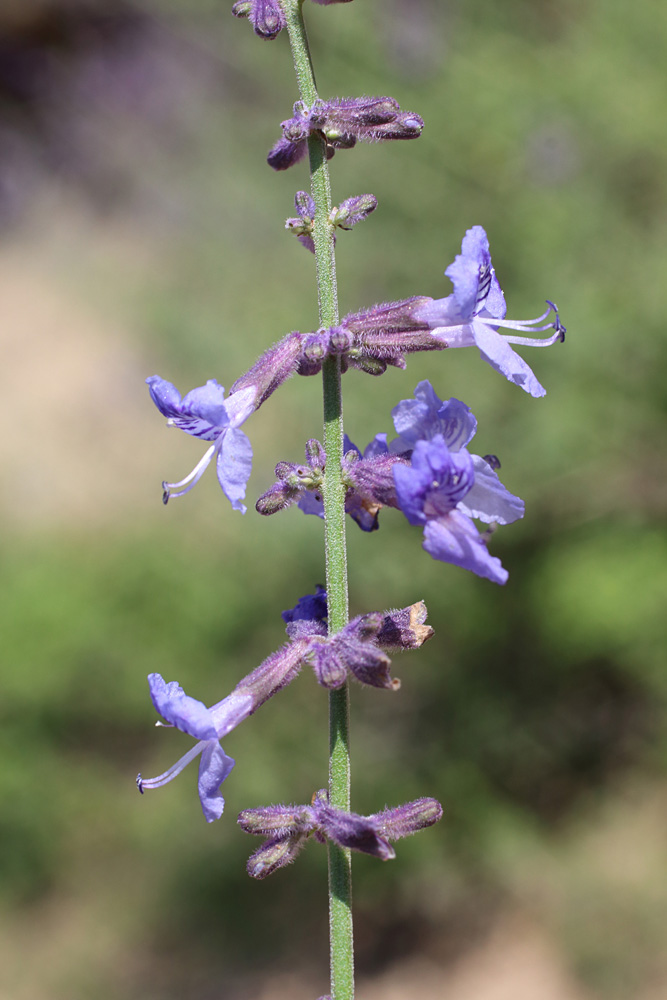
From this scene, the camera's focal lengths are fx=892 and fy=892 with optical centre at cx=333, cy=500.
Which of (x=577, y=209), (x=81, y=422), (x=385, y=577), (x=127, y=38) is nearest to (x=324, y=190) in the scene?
(x=385, y=577)

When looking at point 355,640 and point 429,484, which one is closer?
point 429,484

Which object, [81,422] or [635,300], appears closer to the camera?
[635,300]

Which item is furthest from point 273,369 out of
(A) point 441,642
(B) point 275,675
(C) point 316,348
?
(A) point 441,642

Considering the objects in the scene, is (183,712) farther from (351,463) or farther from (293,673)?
(351,463)

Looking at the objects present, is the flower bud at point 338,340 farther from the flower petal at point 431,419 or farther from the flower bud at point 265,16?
the flower bud at point 265,16

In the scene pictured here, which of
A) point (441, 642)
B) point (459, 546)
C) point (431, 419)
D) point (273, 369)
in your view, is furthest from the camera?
point (441, 642)

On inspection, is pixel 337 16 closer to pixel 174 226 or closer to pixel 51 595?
pixel 51 595
